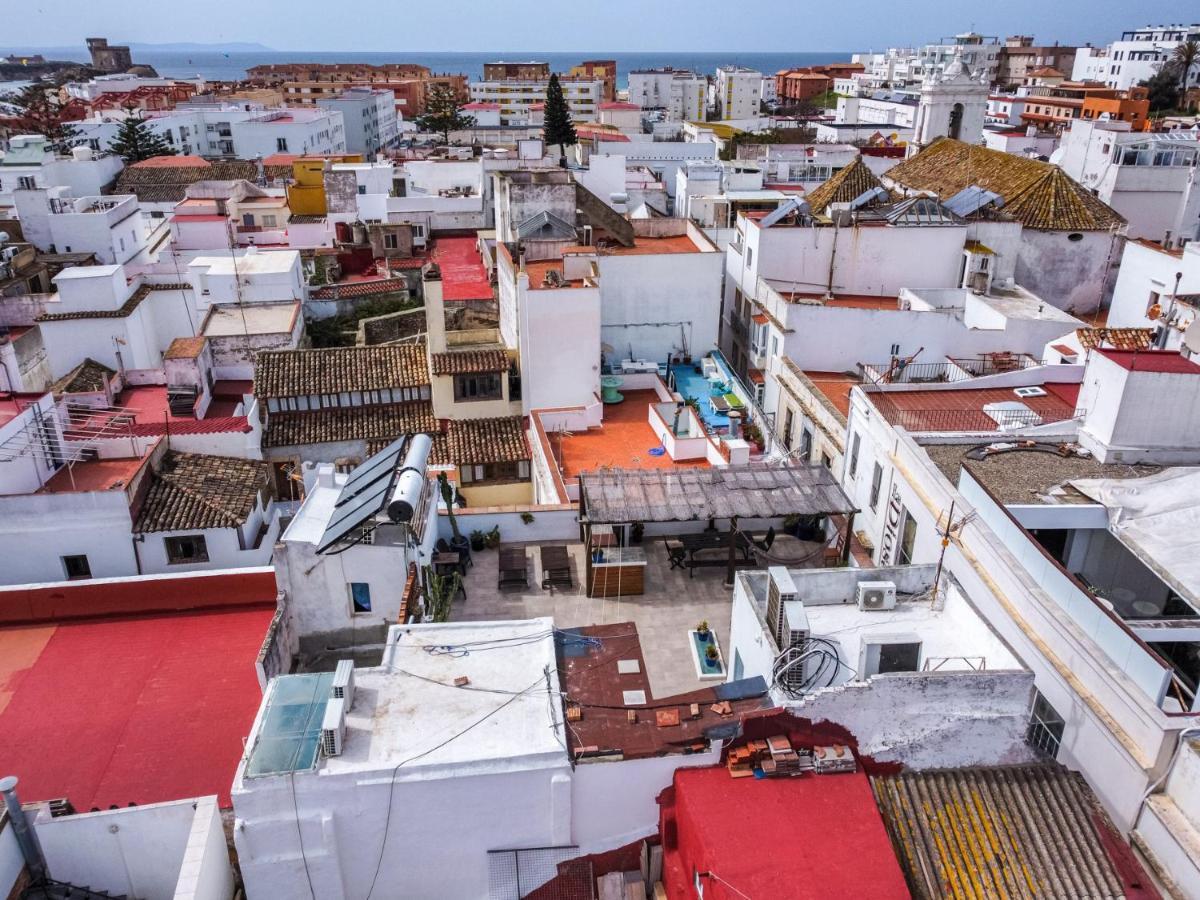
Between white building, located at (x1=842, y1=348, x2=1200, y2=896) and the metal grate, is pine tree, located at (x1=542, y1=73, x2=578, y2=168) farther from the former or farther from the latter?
the metal grate

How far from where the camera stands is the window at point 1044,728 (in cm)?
1318

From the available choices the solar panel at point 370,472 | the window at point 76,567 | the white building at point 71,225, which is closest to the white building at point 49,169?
the white building at point 71,225

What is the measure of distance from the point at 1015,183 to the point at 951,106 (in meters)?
19.4

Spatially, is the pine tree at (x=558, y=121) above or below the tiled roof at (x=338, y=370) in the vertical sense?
above

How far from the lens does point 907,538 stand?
18.6 metres

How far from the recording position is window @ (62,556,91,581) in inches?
821

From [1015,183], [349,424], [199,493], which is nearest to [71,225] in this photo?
[349,424]

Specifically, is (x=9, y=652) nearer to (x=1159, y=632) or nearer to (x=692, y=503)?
(x=692, y=503)

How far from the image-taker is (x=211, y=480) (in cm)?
2288

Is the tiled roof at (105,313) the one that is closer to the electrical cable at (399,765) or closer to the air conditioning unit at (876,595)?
the electrical cable at (399,765)

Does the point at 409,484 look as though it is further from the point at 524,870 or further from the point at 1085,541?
the point at 1085,541

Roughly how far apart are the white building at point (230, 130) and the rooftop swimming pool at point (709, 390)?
65.6 meters

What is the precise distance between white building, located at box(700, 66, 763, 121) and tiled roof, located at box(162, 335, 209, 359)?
395ft

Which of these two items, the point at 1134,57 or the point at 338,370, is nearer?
the point at 338,370
